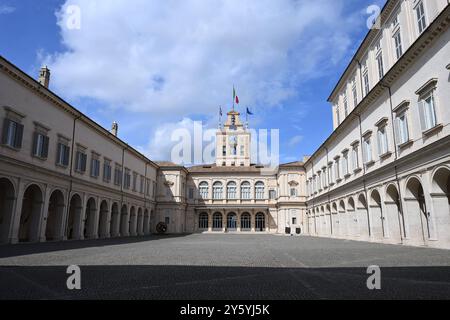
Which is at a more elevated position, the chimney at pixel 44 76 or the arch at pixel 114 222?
the chimney at pixel 44 76

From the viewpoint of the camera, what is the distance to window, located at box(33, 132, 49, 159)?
22002mm

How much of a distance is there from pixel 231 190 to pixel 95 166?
2963 cm

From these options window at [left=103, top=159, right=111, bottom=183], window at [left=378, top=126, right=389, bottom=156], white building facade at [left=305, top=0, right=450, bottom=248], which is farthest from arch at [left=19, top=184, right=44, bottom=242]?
window at [left=378, top=126, right=389, bottom=156]

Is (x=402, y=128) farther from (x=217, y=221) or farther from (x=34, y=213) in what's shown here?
(x=217, y=221)

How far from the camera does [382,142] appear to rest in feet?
73.5

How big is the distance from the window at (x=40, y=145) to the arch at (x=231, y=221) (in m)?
37.1

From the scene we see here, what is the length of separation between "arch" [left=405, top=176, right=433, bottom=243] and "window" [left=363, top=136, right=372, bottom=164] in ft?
17.6

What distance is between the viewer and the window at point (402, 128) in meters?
19.1

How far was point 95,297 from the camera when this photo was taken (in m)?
6.23

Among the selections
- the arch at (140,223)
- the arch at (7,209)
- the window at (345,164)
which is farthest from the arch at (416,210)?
the arch at (140,223)

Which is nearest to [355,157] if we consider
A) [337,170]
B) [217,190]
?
[337,170]

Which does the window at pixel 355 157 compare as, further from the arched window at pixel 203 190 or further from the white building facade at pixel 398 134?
the arched window at pixel 203 190
